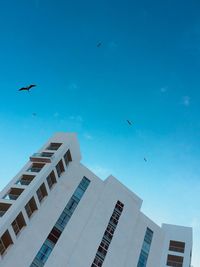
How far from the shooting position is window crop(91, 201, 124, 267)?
134 feet

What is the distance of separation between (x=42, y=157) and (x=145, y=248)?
19.1 meters

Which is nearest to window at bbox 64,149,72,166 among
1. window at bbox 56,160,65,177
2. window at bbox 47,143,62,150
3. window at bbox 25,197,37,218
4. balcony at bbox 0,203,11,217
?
window at bbox 56,160,65,177

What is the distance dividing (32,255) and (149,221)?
70.3 ft

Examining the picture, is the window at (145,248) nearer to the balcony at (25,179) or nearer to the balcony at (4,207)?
the balcony at (25,179)

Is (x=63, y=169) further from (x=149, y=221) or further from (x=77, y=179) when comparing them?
(x=149, y=221)

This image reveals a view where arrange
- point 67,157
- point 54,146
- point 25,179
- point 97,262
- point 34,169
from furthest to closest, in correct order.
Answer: point 54,146, point 67,157, point 34,169, point 25,179, point 97,262

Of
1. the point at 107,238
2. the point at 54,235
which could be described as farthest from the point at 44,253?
the point at 107,238

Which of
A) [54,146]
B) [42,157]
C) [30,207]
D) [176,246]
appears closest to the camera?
[30,207]

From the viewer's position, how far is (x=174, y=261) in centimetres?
4862

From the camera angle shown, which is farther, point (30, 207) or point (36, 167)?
point (36, 167)

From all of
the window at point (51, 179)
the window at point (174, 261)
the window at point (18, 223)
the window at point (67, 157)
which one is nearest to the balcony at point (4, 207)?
the window at point (18, 223)

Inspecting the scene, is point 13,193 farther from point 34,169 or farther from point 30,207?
point 34,169

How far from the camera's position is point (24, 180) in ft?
139

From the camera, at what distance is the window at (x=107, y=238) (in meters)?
40.9
